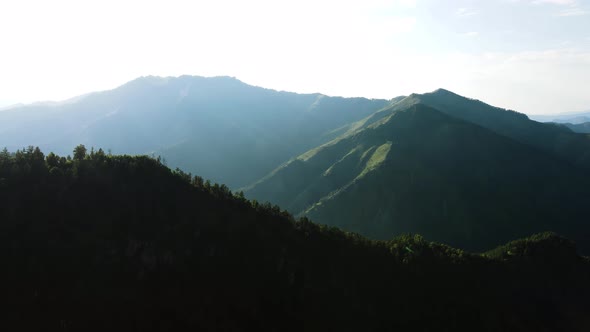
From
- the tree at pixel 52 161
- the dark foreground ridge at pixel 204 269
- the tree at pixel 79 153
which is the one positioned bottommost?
the dark foreground ridge at pixel 204 269

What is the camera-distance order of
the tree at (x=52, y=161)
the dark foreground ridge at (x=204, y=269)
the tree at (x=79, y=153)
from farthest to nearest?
the tree at (x=79, y=153) → the tree at (x=52, y=161) → the dark foreground ridge at (x=204, y=269)

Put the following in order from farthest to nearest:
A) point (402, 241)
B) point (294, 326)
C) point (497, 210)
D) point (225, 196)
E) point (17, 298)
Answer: point (497, 210) → point (402, 241) → point (225, 196) → point (294, 326) → point (17, 298)

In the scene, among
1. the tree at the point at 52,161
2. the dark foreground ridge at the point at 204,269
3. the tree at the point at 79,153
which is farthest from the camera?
the tree at the point at 79,153

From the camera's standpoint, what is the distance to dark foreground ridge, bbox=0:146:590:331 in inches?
1736

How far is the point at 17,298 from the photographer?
40.3m

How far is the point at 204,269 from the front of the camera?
54.2 metres

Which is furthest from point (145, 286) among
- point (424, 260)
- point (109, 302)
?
point (424, 260)

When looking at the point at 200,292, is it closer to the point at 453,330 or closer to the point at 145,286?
the point at 145,286

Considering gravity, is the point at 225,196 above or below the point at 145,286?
above

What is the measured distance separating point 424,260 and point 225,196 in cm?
4290

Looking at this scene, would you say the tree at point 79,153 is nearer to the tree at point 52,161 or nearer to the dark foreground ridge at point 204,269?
the dark foreground ridge at point 204,269

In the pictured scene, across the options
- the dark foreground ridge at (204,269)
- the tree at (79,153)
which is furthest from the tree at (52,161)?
the tree at (79,153)

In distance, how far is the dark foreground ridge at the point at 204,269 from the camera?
4409 cm

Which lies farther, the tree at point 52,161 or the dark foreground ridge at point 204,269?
the tree at point 52,161
